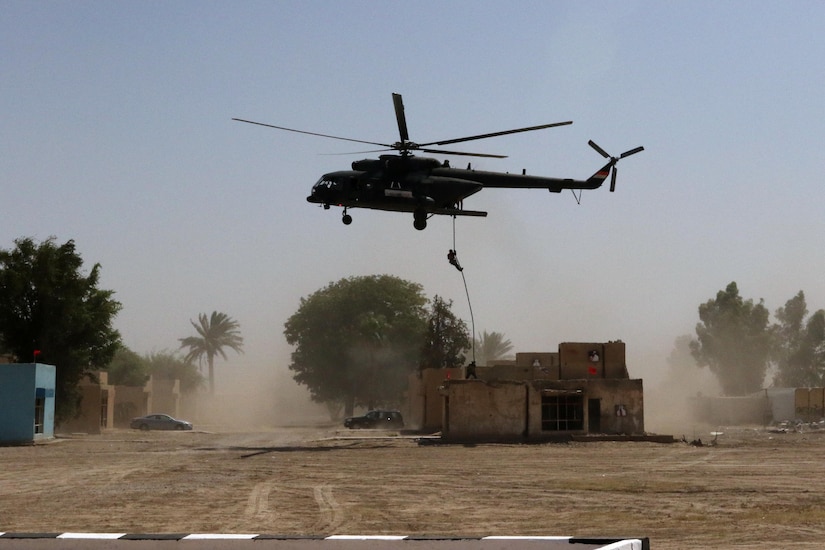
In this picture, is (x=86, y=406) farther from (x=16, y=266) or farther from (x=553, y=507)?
(x=553, y=507)

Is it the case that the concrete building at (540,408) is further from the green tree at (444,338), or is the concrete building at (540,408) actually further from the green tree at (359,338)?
the green tree at (359,338)

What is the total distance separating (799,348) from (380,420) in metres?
78.6

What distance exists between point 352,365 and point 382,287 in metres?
9.20

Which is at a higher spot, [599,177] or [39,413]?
[599,177]

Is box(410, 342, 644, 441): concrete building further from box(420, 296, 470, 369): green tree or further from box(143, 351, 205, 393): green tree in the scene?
box(143, 351, 205, 393): green tree

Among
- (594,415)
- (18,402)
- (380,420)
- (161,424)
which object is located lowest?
(161,424)

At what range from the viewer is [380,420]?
62.8 metres

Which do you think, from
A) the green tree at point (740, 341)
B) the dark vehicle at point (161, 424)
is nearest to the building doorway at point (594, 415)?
the dark vehicle at point (161, 424)

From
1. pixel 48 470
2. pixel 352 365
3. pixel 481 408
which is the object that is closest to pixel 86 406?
pixel 481 408

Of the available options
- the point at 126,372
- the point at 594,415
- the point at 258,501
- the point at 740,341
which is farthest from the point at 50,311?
the point at 740,341

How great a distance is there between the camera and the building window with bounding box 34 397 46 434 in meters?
41.1

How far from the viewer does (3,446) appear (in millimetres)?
38156

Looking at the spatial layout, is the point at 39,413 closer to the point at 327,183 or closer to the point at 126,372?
the point at 327,183

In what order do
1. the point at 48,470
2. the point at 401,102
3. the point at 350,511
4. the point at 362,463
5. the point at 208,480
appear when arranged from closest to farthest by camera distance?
the point at 350,511 → the point at 208,480 → the point at 48,470 → the point at 362,463 → the point at 401,102
